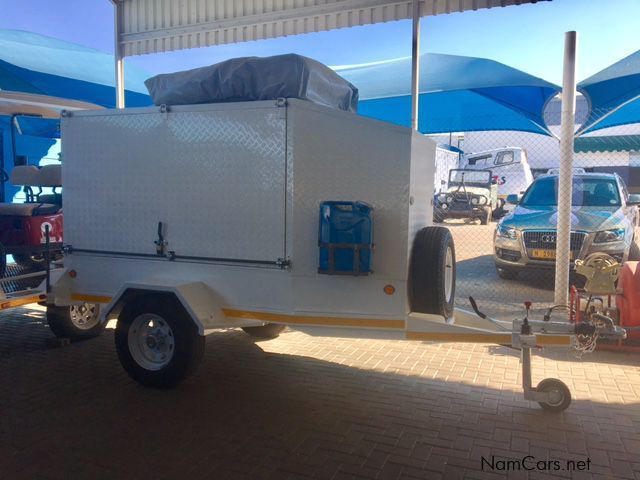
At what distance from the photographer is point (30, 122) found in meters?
9.72

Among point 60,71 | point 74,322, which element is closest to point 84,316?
point 74,322

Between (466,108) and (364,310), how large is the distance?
7454 millimetres

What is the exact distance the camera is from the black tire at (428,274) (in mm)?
4301

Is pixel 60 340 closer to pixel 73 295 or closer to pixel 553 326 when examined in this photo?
pixel 73 295

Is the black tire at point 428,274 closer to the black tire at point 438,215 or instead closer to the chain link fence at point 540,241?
the chain link fence at point 540,241

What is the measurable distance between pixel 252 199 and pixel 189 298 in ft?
3.19

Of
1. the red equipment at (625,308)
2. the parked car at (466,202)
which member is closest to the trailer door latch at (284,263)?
the red equipment at (625,308)

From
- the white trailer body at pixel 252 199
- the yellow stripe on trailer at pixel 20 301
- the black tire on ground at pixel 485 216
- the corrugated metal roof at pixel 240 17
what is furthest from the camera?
the black tire on ground at pixel 485 216

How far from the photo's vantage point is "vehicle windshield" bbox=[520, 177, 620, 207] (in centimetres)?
973

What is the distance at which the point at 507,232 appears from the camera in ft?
31.4

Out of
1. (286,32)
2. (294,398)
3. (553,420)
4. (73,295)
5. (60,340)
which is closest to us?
(553,420)

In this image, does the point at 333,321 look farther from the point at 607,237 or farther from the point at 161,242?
the point at 607,237

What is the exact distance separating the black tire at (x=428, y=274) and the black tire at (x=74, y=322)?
3.68 m

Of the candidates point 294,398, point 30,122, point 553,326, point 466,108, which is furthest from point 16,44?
point 553,326
